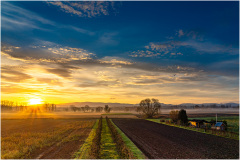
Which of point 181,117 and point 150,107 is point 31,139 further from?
point 150,107

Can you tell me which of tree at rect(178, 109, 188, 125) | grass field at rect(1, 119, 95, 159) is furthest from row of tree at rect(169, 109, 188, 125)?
grass field at rect(1, 119, 95, 159)

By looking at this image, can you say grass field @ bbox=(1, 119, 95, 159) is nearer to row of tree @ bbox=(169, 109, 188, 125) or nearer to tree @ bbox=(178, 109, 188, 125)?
row of tree @ bbox=(169, 109, 188, 125)

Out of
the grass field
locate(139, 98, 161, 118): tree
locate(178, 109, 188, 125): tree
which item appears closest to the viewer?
the grass field

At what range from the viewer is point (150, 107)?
122312 mm

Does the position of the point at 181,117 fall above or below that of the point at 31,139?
below

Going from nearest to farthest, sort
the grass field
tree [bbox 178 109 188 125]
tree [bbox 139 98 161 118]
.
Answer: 1. the grass field
2. tree [bbox 178 109 188 125]
3. tree [bbox 139 98 161 118]

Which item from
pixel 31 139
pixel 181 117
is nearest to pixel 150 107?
pixel 181 117

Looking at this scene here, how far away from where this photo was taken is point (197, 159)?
68.1ft

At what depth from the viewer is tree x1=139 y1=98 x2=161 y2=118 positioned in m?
117

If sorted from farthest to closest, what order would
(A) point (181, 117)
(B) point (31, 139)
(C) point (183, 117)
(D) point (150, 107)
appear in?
(D) point (150, 107) < (A) point (181, 117) < (C) point (183, 117) < (B) point (31, 139)

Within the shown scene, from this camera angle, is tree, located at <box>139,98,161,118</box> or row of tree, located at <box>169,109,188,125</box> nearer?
row of tree, located at <box>169,109,188,125</box>

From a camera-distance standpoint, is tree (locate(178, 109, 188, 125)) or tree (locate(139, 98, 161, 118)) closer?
tree (locate(178, 109, 188, 125))

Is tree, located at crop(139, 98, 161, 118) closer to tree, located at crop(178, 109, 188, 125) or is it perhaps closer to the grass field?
tree, located at crop(178, 109, 188, 125)

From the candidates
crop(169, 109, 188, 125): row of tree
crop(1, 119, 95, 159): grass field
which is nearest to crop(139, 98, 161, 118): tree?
crop(169, 109, 188, 125): row of tree
